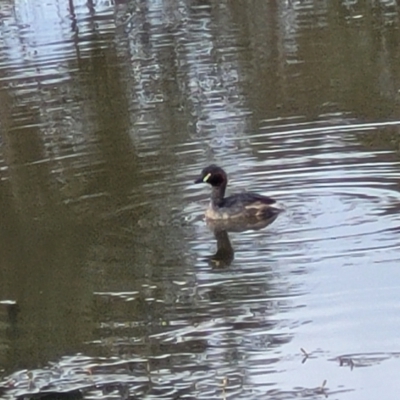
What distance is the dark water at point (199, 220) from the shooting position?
8.80 metres

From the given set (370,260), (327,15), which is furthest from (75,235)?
(327,15)

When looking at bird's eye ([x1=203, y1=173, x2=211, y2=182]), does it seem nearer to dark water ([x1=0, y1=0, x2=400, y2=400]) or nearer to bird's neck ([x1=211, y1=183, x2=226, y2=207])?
bird's neck ([x1=211, y1=183, x2=226, y2=207])

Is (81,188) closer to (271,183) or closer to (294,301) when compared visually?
(271,183)

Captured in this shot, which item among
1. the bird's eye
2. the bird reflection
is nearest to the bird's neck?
the bird's eye

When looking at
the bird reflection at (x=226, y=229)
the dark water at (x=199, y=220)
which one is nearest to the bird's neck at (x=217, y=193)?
the dark water at (x=199, y=220)

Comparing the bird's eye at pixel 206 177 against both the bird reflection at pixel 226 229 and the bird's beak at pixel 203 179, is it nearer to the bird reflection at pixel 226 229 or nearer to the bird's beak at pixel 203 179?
the bird's beak at pixel 203 179

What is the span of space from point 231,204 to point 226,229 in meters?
0.25

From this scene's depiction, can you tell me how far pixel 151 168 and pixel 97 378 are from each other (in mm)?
5712

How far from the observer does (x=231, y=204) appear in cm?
1245

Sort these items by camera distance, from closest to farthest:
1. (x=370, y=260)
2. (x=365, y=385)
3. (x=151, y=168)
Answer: (x=365, y=385) → (x=370, y=260) → (x=151, y=168)

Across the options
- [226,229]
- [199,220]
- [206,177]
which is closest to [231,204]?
[226,229]

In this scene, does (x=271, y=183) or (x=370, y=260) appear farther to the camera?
(x=271, y=183)

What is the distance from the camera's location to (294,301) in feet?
32.2

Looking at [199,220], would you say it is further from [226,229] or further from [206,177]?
[206,177]
